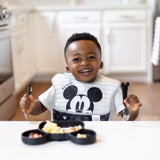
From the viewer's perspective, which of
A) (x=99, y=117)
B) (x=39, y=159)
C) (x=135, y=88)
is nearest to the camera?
(x=39, y=159)

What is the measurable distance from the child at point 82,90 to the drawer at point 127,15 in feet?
8.75

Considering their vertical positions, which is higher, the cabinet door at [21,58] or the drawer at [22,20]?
the drawer at [22,20]

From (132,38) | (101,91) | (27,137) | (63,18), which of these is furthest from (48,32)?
(27,137)

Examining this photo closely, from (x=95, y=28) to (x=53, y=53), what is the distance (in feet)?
1.88

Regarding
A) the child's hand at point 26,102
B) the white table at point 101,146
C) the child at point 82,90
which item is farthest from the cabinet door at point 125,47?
the white table at point 101,146

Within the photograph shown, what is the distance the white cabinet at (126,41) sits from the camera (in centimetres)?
378

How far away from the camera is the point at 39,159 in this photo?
25.6 inches

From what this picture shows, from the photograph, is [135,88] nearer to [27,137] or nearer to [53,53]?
[53,53]

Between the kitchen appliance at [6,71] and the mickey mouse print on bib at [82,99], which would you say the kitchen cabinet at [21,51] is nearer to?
the kitchen appliance at [6,71]

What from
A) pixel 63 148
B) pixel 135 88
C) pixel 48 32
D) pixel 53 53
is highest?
pixel 63 148

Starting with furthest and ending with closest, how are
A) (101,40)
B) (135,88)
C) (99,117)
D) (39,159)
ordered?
(101,40), (135,88), (99,117), (39,159)

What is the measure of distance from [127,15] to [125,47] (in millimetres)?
358

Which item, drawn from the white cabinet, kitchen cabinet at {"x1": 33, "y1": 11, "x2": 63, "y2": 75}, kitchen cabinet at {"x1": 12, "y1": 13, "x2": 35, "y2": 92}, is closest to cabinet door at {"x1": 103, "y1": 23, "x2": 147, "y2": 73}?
the white cabinet

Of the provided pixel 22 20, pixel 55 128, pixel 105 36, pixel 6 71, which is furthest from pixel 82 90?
pixel 105 36
